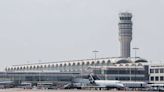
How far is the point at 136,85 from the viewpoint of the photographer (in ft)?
654

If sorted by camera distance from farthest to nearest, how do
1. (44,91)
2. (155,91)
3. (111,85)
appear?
(111,85) < (155,91) < (44,91)

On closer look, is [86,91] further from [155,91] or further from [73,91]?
[155,91]

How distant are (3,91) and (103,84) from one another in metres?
45.4

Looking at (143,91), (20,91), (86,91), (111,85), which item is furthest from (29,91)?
(111,85)

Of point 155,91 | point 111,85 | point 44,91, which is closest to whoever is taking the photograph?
point 44,91

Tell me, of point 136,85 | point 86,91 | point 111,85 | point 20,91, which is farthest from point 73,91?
point 136,85

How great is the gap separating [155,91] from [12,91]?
3356 centimetres

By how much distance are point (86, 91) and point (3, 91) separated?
18492 millimetres

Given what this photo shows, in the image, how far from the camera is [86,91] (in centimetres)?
15275

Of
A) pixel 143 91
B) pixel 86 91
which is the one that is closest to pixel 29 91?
pixel 86 91

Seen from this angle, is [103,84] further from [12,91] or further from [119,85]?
[12,91]

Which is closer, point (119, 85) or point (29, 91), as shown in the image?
point (29, 91)

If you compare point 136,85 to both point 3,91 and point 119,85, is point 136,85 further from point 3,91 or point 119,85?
point 3,91

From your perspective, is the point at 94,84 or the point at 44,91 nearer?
the point at 44,91
